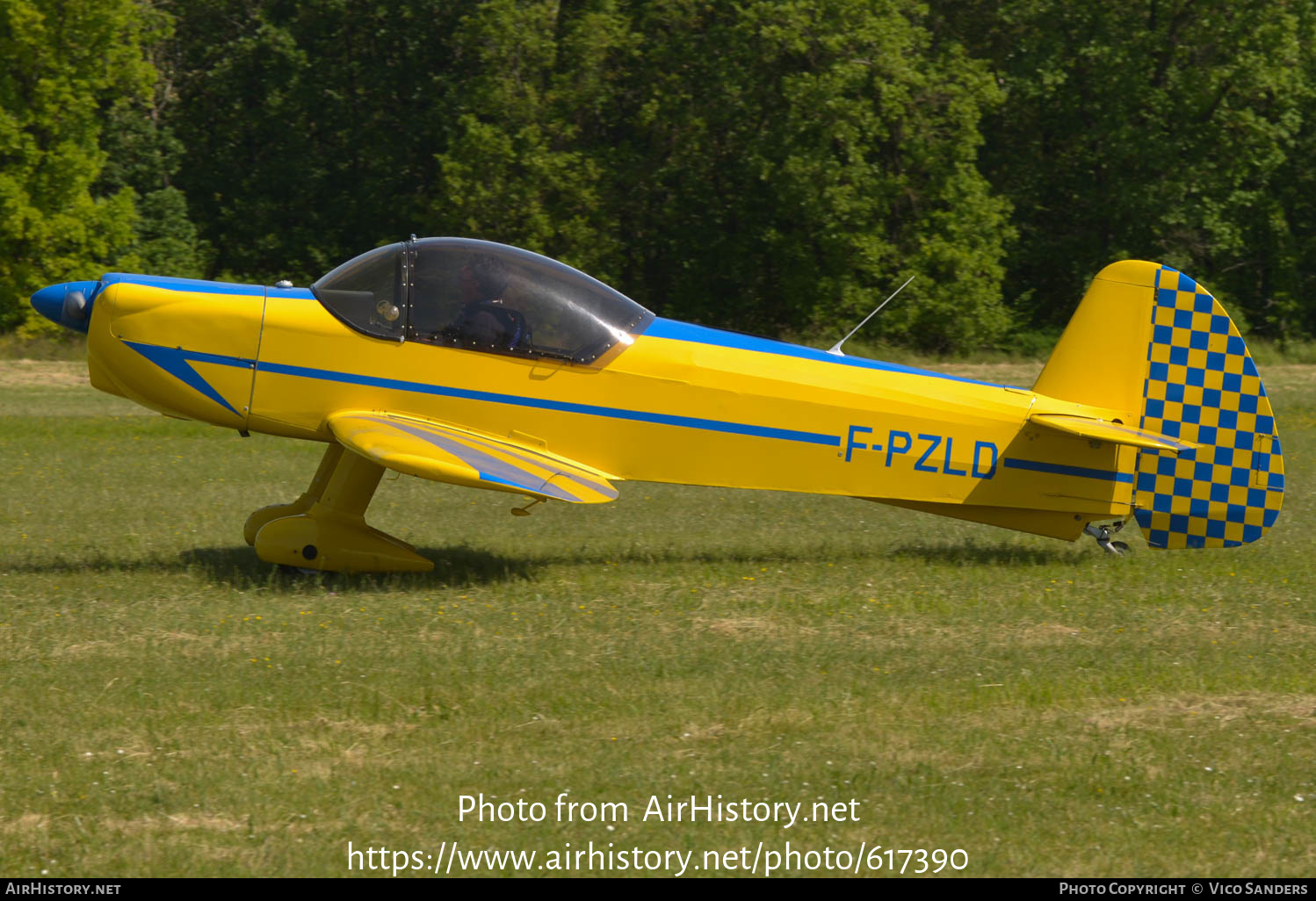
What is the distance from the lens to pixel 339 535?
9.60m

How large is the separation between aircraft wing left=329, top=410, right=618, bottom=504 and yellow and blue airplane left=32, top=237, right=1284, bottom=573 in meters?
0.03

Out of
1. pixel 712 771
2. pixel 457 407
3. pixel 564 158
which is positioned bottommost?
pixel 712 771

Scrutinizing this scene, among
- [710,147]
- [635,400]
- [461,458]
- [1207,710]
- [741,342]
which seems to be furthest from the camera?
[710,147]

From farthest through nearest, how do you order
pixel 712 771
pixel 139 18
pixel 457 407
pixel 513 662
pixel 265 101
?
1. pixel 265 101
2. pixel 139 18
3. pixel 457 407
4. pixel 513 662
5. pixel 712 771

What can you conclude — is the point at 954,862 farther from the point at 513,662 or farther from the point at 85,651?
the point at 85,651

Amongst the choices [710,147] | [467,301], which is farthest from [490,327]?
[710,147]

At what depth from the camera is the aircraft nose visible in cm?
933

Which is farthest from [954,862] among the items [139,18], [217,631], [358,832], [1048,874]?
[139,18]

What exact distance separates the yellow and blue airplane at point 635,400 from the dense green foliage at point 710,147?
75.5 feet

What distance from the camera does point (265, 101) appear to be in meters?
38.2

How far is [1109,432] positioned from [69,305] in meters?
7.23

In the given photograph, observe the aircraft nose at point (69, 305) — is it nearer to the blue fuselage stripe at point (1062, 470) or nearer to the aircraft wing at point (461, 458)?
the aircraft wing at point (461, 458)

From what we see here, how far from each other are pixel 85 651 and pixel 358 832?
3128 millimetres

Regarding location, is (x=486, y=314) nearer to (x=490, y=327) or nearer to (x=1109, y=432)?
(x=490, y=327)
